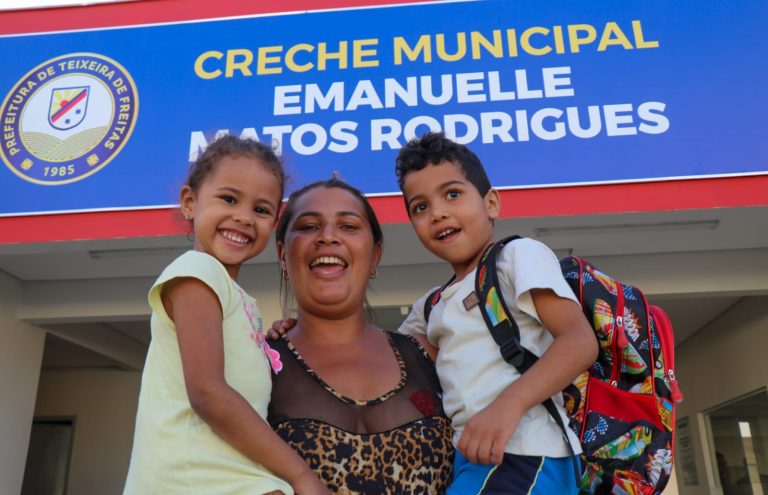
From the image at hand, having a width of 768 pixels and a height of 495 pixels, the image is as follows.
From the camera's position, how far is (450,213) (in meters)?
1.73

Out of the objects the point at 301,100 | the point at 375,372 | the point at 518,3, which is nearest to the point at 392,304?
the point at 301,100

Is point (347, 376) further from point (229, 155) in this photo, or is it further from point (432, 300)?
point (229, 155)

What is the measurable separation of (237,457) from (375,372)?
421 millimetres

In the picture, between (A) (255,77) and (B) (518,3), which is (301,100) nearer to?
(A) (255,77)

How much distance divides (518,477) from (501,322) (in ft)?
1.17

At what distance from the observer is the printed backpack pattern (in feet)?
4.35

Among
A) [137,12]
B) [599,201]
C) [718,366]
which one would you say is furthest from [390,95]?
[718,366]

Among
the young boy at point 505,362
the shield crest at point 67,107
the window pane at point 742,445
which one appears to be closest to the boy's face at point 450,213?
the young boy at point 505,362

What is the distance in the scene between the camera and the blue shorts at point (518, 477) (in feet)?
4.25

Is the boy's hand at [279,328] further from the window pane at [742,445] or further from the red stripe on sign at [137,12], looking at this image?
the window pane at [742,445]

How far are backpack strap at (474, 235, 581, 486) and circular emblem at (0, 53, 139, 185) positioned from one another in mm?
3727

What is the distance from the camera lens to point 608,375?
1438 millimetres

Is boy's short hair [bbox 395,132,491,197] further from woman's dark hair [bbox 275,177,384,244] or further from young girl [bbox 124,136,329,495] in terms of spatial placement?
young girl [bbox 124,136,329,495]

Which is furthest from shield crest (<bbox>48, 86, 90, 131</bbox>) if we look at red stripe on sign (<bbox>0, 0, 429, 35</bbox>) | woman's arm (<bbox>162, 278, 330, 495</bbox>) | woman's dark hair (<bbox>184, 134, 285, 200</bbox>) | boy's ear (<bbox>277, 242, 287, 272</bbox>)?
woman's arm (<bbox>162, 278, 330, 495</bbox>)
